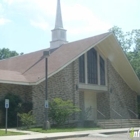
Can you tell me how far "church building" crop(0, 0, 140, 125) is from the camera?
23.8 meters

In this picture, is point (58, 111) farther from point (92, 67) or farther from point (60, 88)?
point (92, 67)

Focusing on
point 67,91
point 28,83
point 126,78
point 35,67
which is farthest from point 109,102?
point 28,83

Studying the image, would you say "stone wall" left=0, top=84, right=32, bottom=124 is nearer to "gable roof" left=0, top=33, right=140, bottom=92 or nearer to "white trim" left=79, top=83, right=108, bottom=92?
"gable roof" left=0, top=33, right=140, bottom=92

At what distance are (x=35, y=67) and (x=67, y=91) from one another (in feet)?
11.7

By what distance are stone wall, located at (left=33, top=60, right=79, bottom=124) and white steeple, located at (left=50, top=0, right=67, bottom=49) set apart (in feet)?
19.9

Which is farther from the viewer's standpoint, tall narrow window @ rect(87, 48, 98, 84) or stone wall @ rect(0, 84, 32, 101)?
tall narrow window @ rect(87, 48, 98, 84)

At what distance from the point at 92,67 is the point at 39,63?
487cm

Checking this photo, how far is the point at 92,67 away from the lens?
94.6 feet

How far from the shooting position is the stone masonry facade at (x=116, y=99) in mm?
30170

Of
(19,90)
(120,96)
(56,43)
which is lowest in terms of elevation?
(120,96)

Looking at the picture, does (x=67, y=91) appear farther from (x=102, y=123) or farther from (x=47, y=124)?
(x=47, y=124)

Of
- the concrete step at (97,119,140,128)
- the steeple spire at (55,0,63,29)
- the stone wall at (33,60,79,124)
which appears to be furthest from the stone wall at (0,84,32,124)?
the steeple spire at (55,0,63,29)

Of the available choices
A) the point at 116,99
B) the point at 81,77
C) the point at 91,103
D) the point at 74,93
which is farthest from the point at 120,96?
the point at 74,93

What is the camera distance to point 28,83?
23.0 meters
